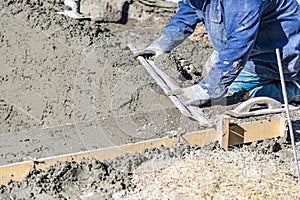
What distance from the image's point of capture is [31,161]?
13.1ft

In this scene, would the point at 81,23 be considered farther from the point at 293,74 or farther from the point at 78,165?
the point at 78,165

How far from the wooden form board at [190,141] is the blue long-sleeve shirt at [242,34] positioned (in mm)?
278

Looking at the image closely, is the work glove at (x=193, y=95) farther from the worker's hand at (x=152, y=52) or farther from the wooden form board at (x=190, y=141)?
the worker's hand at (x=152, y=52)

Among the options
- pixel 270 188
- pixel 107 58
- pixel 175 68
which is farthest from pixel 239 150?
pixel 107 58

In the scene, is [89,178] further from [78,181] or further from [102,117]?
[102,117]

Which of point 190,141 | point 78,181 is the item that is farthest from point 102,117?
point 78,181

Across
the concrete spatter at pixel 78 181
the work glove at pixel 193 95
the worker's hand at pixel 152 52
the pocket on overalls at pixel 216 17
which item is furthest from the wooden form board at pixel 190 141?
the worker's hand at pixel 152 52

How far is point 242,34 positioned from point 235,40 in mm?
58

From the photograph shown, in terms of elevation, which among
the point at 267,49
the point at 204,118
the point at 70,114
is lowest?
the point at 70,114

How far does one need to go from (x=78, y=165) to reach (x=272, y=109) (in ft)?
4.77

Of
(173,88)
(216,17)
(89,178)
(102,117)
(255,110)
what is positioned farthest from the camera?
(102,117)

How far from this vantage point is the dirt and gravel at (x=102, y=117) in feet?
12.7

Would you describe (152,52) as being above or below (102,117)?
above

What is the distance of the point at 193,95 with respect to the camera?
14.3ft
